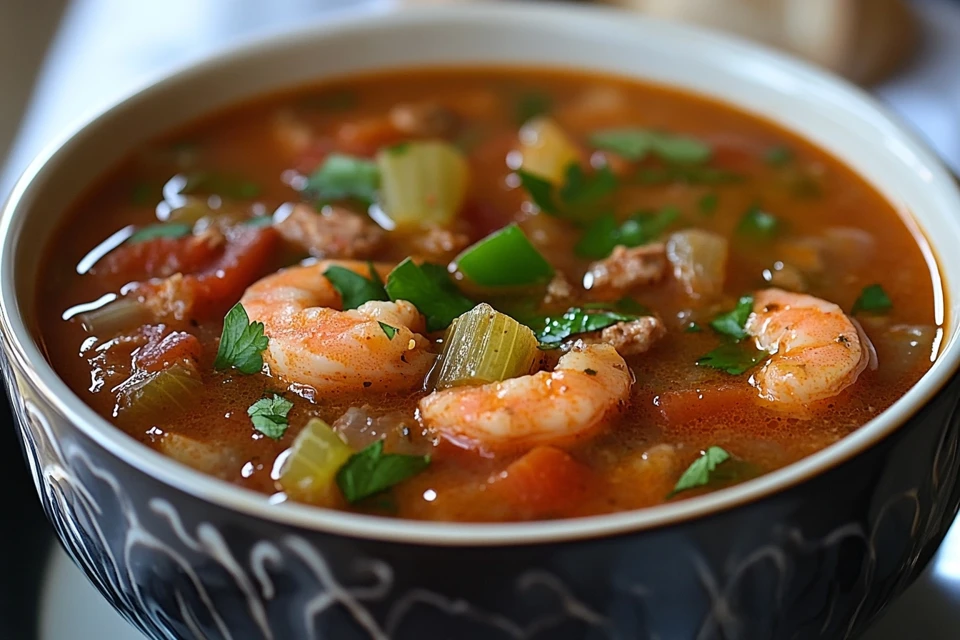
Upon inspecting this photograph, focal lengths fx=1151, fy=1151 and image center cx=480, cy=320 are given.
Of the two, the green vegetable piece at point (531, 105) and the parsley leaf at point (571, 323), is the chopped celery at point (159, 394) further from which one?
the green vegetable piece at point (531, 105)

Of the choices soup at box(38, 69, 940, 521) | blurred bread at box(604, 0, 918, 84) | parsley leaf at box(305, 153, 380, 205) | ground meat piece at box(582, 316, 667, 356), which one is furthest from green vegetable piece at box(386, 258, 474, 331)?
blurred bread at box(604, 0, 918, 84)

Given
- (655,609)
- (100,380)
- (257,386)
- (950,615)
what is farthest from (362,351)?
(950,615)

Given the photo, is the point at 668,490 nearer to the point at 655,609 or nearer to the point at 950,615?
the point at 655,609

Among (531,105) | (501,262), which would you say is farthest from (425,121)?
(501,262)

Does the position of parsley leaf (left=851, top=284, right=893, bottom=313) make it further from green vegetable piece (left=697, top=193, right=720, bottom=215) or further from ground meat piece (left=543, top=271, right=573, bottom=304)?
ground meat piece (left=543, top=271, right=573, bottom=304)

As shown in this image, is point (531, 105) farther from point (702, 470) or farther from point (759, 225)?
point (702, 470)
